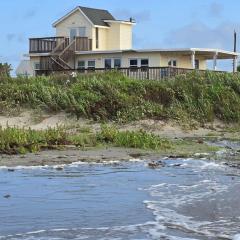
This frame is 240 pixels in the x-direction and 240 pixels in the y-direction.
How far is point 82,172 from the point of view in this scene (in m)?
13.2

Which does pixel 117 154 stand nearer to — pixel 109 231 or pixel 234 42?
pixel 109 231

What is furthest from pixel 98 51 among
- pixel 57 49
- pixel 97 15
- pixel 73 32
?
pixel 97 15

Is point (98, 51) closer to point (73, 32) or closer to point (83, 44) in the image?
point (83, 44)

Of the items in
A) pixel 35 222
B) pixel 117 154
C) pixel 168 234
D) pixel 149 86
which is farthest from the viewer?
pixel 149 86

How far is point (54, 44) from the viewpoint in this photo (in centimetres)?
4759

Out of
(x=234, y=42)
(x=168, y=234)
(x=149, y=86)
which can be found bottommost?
(x=168, y=234)

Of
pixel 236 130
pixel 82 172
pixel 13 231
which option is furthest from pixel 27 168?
pixel 236 130

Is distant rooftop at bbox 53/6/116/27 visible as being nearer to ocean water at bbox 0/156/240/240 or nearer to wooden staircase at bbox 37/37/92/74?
wooden staircase at bbox 37/37/92/74

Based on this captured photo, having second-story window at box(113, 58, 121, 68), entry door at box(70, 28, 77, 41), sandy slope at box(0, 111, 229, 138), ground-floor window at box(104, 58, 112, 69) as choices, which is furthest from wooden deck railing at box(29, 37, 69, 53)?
sandy slope at box(0, 111, 229, 138)

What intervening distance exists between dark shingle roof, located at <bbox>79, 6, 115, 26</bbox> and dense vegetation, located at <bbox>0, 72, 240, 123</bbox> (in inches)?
931

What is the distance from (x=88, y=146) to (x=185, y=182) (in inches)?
251

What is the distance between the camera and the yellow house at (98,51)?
45844 mm

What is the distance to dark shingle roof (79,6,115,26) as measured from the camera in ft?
170

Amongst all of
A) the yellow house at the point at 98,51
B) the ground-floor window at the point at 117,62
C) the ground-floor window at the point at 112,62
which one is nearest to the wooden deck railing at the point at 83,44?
the yellow house at the point at 98,51
